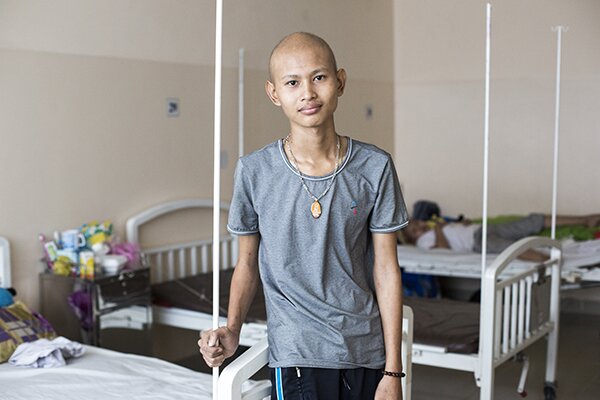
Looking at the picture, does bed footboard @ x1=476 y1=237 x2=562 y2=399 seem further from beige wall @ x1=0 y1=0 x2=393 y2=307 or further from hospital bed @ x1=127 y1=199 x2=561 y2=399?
beige wall @ x1=0 y1=0 x2=393 y2=307

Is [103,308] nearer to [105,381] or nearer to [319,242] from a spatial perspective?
[105,381]

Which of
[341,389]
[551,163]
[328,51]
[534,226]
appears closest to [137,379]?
[341,389]

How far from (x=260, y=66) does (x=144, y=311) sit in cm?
170

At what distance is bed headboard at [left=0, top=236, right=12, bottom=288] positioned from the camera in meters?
3.30

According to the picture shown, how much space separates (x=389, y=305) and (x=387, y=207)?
0.19m

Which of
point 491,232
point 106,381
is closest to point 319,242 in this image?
point 106,381

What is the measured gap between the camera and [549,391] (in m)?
3.74

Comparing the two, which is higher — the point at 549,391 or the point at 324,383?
the point at 324,383

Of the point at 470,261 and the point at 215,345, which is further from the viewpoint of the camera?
the point at 470,261

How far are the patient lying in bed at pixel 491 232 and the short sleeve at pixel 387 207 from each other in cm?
359

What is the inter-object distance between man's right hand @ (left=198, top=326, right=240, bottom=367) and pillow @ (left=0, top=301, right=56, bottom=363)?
1.72 m

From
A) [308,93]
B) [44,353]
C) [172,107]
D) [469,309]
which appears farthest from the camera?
[172,107]

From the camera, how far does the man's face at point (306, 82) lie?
144 centimetres

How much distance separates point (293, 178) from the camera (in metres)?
Result: 1.49
